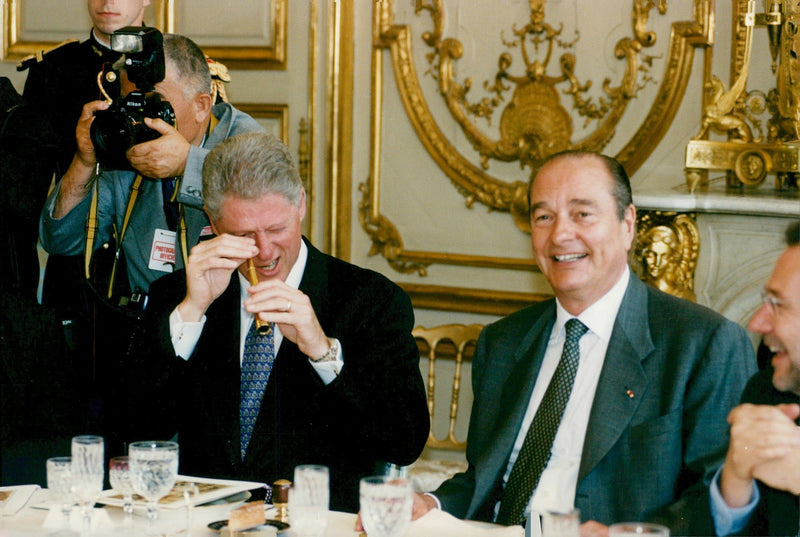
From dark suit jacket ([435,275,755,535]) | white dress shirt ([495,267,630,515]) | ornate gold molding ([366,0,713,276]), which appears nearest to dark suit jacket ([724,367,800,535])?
dark suit jacket ([435,275,755,535])

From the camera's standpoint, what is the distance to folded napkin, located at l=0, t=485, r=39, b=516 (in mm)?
1827

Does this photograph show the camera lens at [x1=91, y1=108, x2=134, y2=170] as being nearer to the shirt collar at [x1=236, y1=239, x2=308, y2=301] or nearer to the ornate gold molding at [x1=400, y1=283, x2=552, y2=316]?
the shirt collar at [x1=236, y1=239, x2=308, y2=301]

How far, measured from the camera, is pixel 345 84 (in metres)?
4.21

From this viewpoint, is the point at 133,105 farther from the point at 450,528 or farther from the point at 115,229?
the point at 450,528

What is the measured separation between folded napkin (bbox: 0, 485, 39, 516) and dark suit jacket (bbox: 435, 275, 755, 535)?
0.78m

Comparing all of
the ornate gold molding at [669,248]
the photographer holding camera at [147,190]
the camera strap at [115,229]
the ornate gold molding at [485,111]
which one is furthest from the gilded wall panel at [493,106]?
the camera strap at [115,229]

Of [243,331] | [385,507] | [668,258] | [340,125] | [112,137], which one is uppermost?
[340,125]

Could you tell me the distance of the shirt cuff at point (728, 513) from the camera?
1.64 m

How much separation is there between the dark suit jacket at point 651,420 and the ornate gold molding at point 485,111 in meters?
1.62

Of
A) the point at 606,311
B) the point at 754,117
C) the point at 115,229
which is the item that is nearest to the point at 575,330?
the point at 606,311

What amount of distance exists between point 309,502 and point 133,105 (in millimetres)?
1376

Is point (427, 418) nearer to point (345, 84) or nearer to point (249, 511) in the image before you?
point (249, 511)

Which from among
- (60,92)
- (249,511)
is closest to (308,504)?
(249,511)

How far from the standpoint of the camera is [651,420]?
2025 mm
